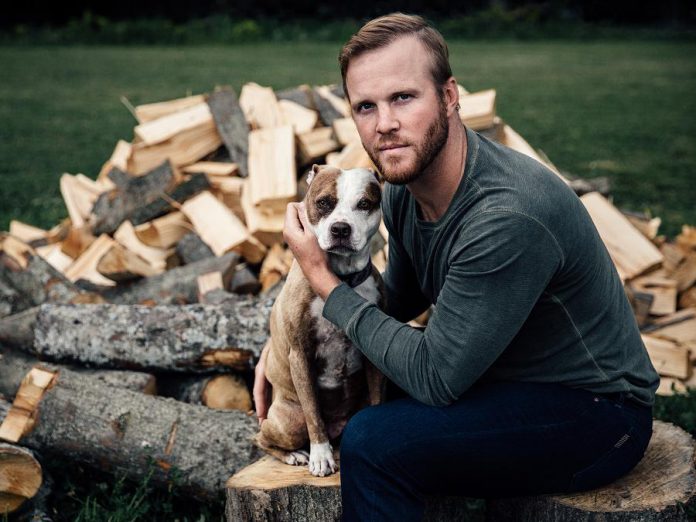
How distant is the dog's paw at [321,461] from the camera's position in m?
2.76

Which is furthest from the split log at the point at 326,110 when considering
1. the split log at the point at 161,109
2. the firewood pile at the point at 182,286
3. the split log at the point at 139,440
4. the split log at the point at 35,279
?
the split log at the point at 139,440

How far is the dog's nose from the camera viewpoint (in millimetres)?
2699

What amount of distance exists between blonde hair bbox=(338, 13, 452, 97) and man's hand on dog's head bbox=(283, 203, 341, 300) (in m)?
0.62

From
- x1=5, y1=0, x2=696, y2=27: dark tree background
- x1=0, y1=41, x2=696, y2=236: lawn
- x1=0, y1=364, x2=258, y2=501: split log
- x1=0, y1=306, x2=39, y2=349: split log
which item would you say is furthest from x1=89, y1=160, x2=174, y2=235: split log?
x1=5, y1=0, x2=696, y2=27: dark tree background

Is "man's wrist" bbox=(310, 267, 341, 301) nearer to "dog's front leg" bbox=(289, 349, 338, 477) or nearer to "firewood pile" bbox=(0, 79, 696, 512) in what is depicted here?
"dog's front leg" bbox=(289, 349, 338, 477)

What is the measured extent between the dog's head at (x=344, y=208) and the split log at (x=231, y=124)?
2.83 m

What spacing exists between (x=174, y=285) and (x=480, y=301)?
287 centimetres

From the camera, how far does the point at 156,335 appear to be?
3939mm

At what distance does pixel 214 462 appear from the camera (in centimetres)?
340

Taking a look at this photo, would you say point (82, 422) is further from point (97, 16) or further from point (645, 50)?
point (97, 16)

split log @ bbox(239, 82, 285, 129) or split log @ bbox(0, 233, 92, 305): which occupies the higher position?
split log @ bbox(239, 82, 285, 129)

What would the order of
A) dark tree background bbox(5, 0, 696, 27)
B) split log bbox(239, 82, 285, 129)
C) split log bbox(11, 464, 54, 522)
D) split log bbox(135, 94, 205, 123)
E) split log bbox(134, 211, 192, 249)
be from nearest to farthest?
split log bbox(11, 464, 54, 522) → split log bbox(134, 211, 192, 249) → split log bbox(239, 82, 285, 129) → split log bbox(135, 94, 205, 123) → dark tree background bbox(5, 0, 696, 27)

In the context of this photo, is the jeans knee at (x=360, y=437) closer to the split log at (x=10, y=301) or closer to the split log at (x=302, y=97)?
the split log at (x=10, y=301)

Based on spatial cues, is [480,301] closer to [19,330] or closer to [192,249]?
[19,330]
